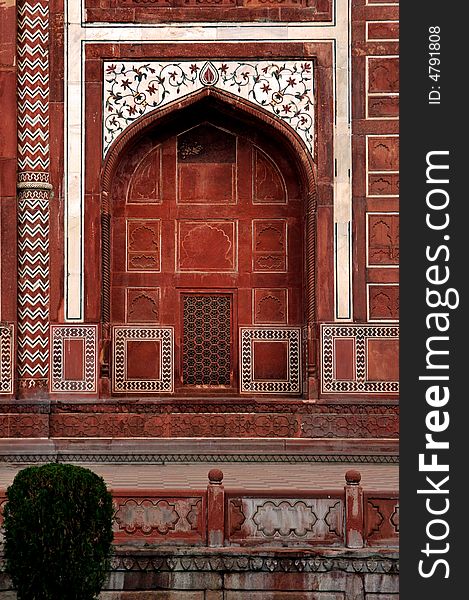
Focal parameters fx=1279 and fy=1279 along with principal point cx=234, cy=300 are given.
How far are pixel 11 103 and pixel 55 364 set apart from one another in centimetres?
296

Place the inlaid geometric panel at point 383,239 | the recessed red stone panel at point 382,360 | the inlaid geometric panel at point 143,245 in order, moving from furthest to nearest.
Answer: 1. the inlaid geometric panel at point 143,245
2. the inlaid geometric panel at point 383,239
3. the recessed red stone panel at point 382,360

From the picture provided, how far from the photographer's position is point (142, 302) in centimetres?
1484

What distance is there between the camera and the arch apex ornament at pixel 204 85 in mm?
14438

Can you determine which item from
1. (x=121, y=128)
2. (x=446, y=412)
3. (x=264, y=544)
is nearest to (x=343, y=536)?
(x=264, y=544)

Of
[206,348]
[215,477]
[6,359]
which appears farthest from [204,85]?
[215,477]

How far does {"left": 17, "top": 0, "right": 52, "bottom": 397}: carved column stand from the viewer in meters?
14.1

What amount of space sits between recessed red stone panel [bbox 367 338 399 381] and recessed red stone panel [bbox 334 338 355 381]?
177mm

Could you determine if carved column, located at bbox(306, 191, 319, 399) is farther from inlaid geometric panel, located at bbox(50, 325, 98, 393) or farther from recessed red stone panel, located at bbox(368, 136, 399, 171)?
inlaid geometric panel, located at bbox(50, 325, 98, 393)

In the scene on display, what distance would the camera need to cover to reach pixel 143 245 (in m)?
14.9

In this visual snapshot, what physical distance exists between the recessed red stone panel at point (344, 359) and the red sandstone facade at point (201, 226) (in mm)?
18

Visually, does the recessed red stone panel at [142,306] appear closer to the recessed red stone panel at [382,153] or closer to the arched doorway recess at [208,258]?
the arched doorway recess at [208,258]

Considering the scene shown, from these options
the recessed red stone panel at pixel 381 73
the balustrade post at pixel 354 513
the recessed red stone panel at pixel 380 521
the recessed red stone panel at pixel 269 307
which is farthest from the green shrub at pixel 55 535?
the recessed red stone panel at pixel 381 73

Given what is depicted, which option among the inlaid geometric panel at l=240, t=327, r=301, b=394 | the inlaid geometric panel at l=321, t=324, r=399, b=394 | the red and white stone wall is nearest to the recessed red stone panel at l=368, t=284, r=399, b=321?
the red and white stone wall

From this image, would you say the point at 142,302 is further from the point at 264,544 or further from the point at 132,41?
the point at 264,544
